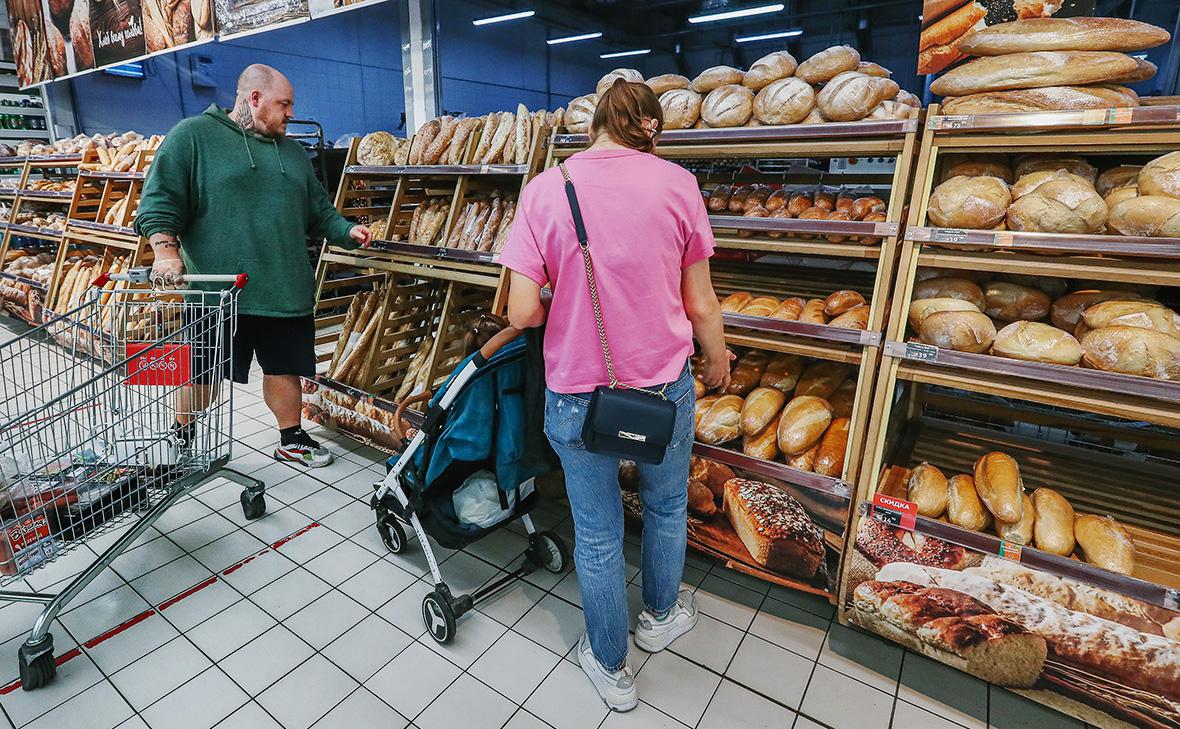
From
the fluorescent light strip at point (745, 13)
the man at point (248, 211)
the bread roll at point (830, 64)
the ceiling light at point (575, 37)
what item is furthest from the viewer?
the ceiling light at point (575, 37)

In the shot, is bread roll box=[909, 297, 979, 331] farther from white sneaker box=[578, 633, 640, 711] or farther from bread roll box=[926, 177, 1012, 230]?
white sneaker box=[578, 633, 640, 711]

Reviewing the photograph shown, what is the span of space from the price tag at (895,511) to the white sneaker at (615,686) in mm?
935

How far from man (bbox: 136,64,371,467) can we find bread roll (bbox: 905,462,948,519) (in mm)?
2588

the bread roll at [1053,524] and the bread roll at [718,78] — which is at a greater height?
the bread roll at [718,78]

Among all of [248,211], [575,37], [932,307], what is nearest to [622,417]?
Result: [932,307]

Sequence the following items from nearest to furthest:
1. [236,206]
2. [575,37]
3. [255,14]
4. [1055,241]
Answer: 1. [1055,241]
2. [236,206]
3. [255,14]
4. [575,37]

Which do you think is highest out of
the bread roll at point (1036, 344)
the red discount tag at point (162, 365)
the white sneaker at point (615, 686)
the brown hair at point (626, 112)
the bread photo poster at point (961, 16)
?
the bread photo poster at point (961, 16)

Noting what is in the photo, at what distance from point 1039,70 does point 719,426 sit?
146 cm

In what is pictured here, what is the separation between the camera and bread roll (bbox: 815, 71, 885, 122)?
2.01m

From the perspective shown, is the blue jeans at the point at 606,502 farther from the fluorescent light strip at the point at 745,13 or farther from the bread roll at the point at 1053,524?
the fluorescent light strip at the point at 745,13

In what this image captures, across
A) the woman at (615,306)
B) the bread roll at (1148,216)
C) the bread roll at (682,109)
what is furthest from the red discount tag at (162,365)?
the bread roll at (1148,216)

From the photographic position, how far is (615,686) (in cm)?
186

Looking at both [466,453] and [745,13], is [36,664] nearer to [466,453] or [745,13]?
[466,453]

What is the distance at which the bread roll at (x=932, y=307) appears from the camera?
6.34ft
